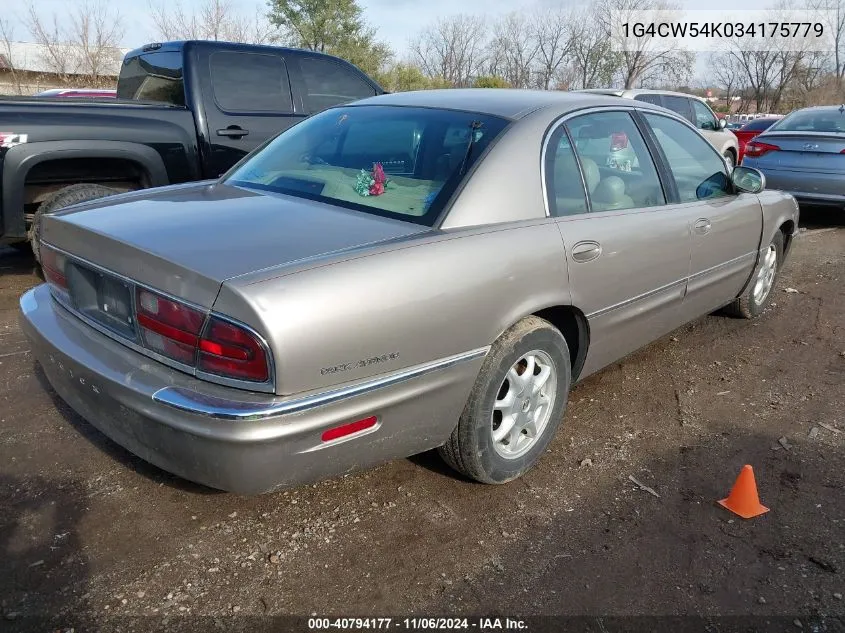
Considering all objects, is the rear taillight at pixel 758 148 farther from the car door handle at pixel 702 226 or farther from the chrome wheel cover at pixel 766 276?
the car door handle at pixel 702 226

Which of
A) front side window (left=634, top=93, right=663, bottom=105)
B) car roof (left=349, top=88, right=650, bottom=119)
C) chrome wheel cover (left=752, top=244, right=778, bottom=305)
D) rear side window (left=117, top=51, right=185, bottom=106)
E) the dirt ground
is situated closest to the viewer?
the dirt ground

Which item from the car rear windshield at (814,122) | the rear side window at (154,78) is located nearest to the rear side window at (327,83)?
the rear side window at (154,78)

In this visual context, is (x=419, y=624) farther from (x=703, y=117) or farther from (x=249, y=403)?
(x=703, y=117)

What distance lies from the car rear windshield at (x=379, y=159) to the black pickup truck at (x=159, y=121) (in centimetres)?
206

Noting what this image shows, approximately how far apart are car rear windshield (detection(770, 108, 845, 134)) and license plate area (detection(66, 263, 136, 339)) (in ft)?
30.7

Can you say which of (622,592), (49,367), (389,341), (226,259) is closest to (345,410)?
(389,341)

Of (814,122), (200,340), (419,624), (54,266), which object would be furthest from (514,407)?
(814,122)

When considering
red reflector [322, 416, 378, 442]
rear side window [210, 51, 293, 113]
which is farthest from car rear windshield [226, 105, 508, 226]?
rear side window [210, 51, 293, 113]

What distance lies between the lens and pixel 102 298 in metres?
2.46

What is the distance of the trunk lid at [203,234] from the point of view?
210 centimetres

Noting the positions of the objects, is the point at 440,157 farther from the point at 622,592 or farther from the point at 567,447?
the point at 622,592

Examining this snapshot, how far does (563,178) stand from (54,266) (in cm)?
218

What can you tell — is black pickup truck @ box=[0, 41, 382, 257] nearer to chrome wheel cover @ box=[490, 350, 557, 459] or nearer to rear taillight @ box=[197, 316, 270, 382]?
rear taillight @ box=[197, 316, 270, 382]

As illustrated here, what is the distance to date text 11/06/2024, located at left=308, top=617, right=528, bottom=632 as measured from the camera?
211cm
